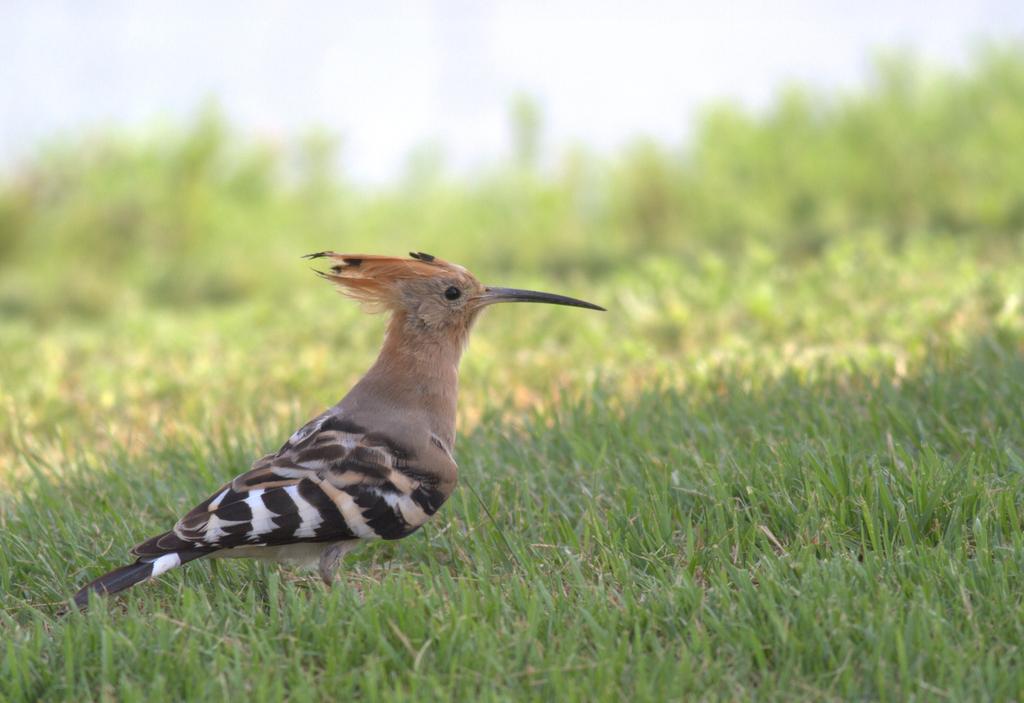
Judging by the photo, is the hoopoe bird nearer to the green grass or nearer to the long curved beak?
the long curved beak

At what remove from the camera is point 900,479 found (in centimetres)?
297

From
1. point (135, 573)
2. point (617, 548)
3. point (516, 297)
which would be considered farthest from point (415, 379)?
point (135, 573)

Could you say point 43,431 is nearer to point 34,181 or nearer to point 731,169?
point 34,181

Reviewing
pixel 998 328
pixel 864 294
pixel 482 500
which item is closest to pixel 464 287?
pixel 482 500

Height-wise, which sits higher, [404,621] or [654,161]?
[654,161]

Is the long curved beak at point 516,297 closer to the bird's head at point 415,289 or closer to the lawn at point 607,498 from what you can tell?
the bird's head at point 415,289

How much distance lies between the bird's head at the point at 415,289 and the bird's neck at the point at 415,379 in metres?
0.03

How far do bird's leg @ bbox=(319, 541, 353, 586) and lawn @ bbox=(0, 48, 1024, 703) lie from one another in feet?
0.26

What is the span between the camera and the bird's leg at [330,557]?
9.41ft

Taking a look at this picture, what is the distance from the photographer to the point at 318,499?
9.11ft

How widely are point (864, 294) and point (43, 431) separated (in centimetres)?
402

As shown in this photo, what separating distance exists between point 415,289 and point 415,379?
258 millimetres

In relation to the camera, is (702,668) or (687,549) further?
(687,549)

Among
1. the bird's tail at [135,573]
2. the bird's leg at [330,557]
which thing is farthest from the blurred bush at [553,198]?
the bird's tail at [135,573]
